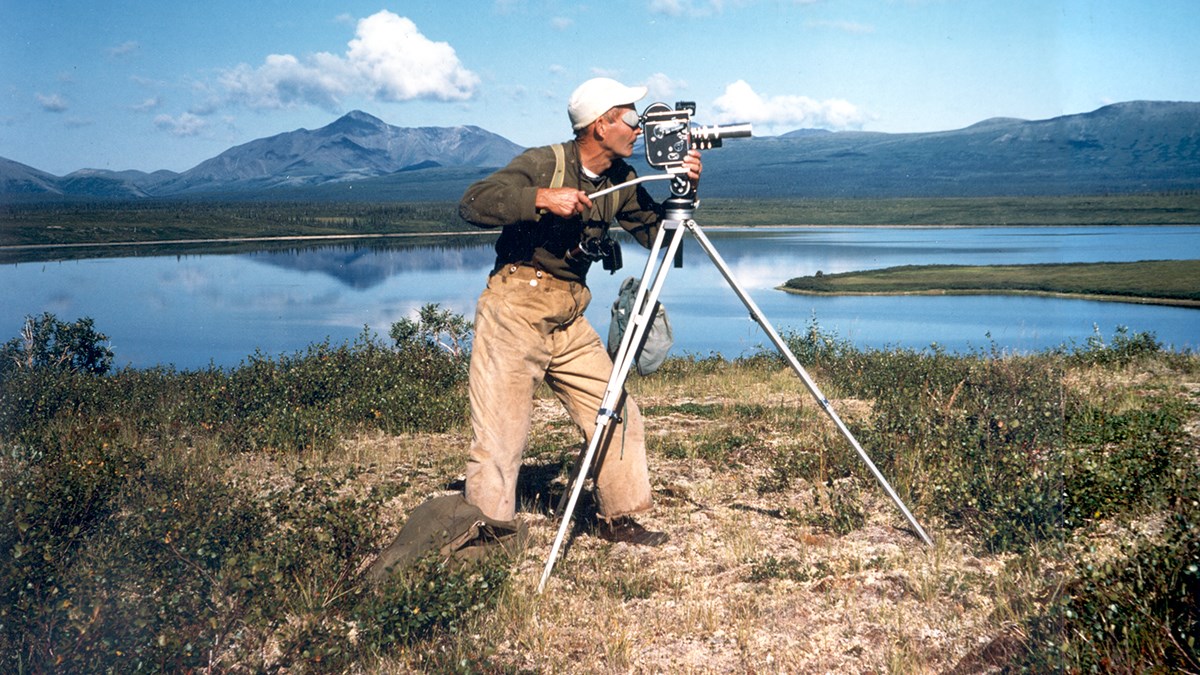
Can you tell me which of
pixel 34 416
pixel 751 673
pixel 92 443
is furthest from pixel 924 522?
pixel 34 416

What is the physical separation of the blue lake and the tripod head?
492 inches

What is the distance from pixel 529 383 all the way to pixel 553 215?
70 cm

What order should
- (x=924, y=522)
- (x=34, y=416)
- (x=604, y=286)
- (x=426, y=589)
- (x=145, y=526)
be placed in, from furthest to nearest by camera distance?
(x=604, y=286) < (x=34, y=416) < (x=924, y=522) < (x=145, y=526) < (x=426, y=589)

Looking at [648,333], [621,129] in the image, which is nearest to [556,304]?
[648,333]

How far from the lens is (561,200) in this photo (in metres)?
3.48

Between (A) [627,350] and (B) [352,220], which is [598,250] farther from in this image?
(B) [352,220]

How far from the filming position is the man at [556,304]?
3.76 m

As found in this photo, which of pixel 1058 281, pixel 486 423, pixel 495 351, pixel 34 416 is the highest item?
pixel 495 351

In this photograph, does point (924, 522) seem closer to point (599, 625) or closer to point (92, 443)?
point (599, 625)

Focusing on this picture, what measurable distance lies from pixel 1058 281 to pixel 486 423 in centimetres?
5848

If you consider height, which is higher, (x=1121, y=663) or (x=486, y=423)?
(x=486, y=423)

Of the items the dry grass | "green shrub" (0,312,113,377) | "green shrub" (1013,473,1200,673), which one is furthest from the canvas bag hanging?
"green shrub" (0,312,113,377)

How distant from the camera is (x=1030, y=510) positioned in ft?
12.7

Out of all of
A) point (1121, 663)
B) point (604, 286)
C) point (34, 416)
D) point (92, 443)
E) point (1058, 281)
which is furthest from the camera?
point (1058, 281)
